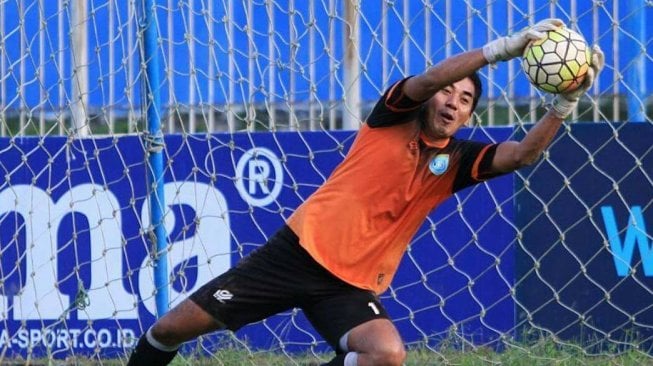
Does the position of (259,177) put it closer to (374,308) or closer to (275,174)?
(275,174)

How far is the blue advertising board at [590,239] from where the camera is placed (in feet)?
21.7

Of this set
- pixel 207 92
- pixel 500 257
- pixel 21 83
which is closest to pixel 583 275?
pixel 500 257

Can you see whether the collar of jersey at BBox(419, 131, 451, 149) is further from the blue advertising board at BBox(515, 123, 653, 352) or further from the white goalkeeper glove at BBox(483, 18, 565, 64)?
the blue advertising board at BBox(515, 123, 653, 352)

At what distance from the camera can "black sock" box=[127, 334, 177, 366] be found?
583 cm

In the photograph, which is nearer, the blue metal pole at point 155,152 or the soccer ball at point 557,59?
the soccer ball at point 557,59

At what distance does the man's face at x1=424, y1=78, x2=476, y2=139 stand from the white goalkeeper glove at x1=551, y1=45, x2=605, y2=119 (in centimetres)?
A: 35

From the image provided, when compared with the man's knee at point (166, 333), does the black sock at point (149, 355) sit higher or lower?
lower

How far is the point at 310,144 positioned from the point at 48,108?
1554mm

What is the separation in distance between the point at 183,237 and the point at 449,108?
7.49ft

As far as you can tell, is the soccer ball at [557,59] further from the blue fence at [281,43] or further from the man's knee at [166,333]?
the man's knee at [166,333]

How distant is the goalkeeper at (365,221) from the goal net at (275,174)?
109 cm

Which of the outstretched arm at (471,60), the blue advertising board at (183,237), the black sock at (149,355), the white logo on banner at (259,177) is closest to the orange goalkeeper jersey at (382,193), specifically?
the outstretched arm at (471,60)

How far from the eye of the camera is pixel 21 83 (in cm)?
762

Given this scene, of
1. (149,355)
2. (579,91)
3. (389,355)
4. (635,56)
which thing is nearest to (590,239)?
(635,56)
